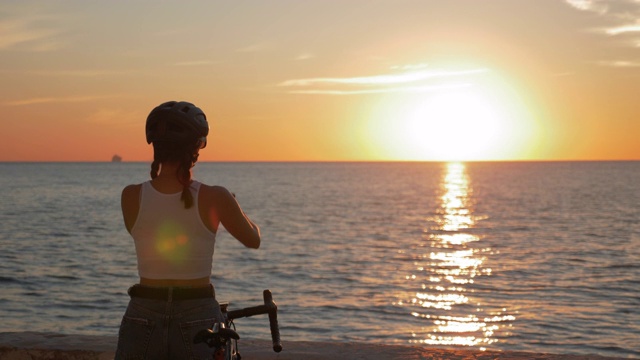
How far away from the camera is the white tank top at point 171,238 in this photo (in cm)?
362

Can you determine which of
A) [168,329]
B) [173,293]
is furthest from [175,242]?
[168,329]

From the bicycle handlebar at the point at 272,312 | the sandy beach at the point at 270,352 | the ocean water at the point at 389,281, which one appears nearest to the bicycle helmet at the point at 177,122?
the bicycle handlebar at the point at 272,312

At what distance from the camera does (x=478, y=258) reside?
124 feet

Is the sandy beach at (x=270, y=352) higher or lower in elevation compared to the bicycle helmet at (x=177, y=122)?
lower

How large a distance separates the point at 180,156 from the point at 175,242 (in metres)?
0.37

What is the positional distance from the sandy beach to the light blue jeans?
2822 millimetres

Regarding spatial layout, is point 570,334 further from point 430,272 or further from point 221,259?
point 221,259

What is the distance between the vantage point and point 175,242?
363 cm

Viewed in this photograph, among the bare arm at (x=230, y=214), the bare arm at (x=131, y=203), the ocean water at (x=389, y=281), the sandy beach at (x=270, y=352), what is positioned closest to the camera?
the bare arm at (x=230, y=214)

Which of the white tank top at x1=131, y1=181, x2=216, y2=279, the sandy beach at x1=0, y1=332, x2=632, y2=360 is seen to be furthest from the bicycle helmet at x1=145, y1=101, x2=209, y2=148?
the sandy beach at x1=0, y1=332, x2=632, y2=360

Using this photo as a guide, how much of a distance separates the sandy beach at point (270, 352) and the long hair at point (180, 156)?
9.93 feet

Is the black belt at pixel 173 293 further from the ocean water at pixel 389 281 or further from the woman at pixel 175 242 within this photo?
the ocean water at pixel 389 281

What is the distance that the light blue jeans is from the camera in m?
3.65

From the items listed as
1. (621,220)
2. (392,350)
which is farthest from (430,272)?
(621,220)
